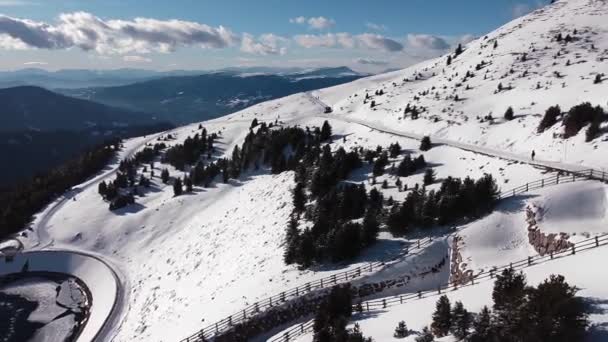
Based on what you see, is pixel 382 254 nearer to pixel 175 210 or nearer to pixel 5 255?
pixel 175 210

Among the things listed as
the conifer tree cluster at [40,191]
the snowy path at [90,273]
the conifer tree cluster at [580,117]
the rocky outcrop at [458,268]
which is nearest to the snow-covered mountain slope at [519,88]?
the conifer tree cluster at [580,117]

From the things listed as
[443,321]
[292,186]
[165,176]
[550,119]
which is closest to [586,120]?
[550,119]

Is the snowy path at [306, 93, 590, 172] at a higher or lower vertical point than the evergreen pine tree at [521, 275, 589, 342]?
higher

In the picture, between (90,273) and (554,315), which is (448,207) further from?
(90,273)

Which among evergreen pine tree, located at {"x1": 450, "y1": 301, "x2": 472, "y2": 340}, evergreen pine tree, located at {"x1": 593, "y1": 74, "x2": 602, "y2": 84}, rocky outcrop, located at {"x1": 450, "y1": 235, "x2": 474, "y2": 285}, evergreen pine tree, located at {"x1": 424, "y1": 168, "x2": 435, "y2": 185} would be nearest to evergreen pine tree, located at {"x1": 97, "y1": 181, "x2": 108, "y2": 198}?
evergreen pine tree, located at {"x1": 424, "y1": 168, "x2": 435, "y2": 185}

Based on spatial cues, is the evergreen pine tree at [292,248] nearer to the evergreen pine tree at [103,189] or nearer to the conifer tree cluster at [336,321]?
the conifer tree cluster at [336,321]

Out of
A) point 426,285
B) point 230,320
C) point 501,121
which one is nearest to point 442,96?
point 501,121

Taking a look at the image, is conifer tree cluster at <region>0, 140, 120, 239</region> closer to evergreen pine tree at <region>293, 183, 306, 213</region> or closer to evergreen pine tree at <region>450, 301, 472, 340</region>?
evergreen pine tree at <region>293, 183, 306, 213</region>
